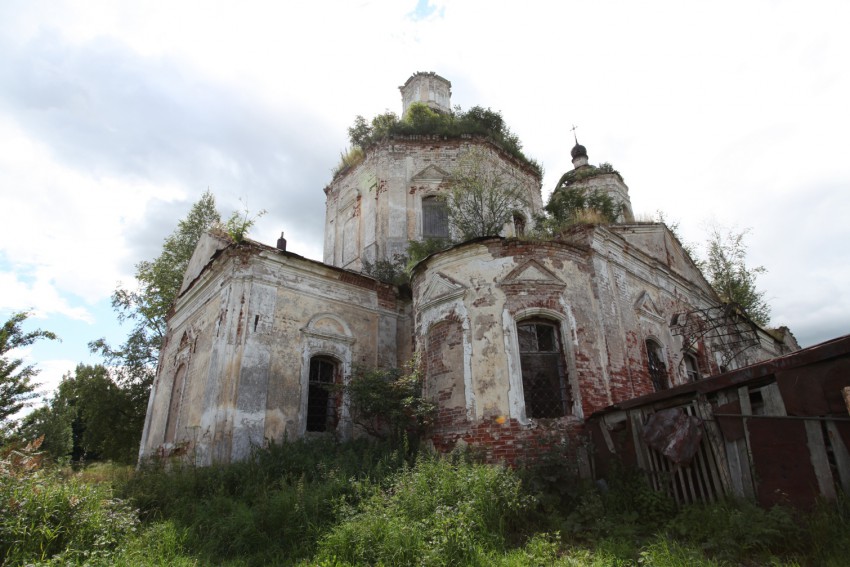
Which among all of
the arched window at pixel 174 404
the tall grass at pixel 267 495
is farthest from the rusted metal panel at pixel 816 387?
the arched window at pixel 174 404

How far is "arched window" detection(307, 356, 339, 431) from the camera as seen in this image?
11039 mm

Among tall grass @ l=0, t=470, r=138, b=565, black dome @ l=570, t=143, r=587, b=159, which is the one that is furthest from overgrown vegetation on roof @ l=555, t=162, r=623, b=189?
tall grass @ l=0, t=470, r=138, b=565

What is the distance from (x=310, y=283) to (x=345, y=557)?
721 cm

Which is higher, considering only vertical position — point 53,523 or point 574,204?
point 574,204

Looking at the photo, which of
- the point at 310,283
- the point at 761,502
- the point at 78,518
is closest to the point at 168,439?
the point at 310,283

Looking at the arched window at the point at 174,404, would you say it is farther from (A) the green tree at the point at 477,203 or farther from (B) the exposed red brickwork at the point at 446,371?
(A) the green tree at the point at 477,203

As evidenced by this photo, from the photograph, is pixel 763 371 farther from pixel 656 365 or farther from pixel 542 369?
pixel 656 365

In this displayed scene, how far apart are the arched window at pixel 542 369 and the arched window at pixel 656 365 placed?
9.99 ft

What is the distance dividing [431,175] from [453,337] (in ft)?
25.9

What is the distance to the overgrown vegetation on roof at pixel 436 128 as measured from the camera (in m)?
16.5

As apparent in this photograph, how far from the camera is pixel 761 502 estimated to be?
17.9 feet

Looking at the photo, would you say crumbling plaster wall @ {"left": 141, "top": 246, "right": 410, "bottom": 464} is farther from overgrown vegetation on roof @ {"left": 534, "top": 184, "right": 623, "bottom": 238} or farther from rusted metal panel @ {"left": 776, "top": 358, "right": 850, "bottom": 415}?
rusted metal panel @ {"left": 776, "top": 358, "right": 850, "bottom": 415}

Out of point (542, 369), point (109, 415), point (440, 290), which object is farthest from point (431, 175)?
point (109, 415)

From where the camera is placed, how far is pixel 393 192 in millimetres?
15641
